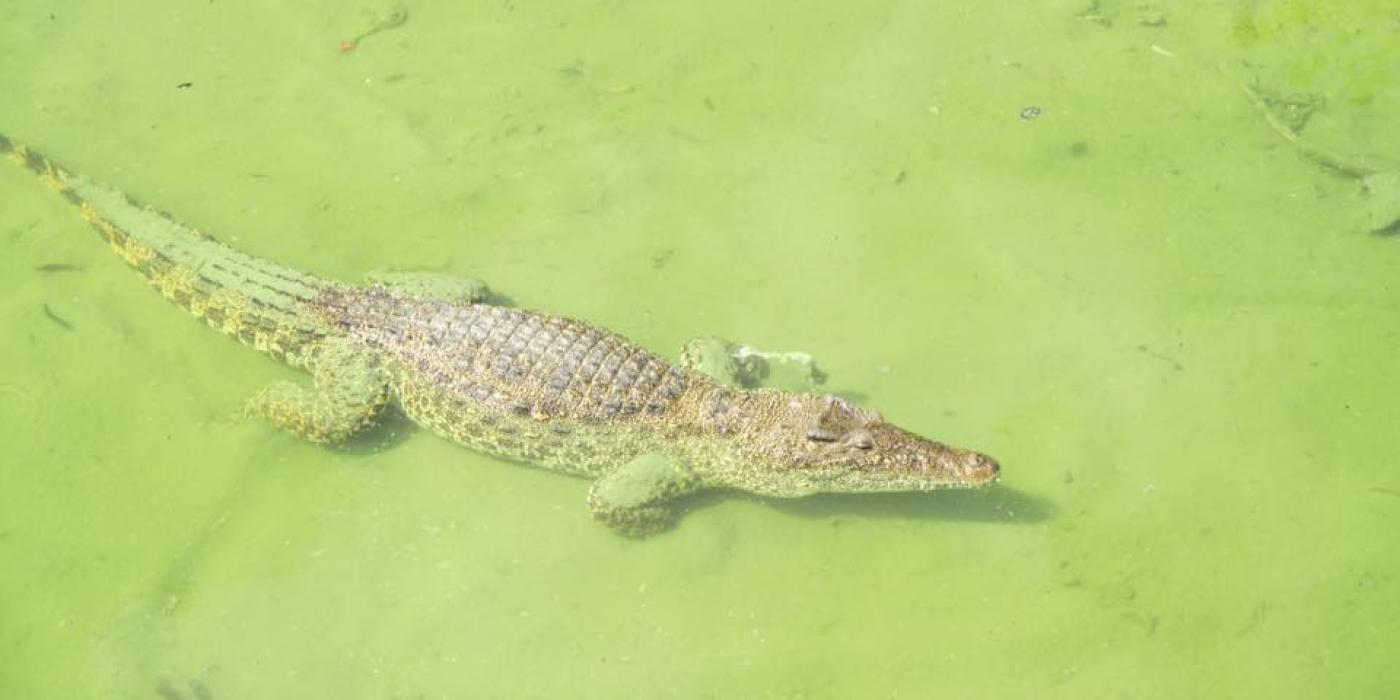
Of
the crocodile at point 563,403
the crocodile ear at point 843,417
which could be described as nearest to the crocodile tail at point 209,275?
the crocodile at point 563,403

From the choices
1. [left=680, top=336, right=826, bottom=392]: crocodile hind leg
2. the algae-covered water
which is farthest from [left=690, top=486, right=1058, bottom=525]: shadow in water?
[left=680, top=336, right=826, bottom=392]: crocodile hind leg

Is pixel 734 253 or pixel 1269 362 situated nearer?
pixel 1269 362

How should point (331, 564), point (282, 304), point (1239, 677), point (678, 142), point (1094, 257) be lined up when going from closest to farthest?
1. point (1239, 677)
2. point (331, 564)
3. point (282, 304)
4. point (1094, 257)
5. point (678, 142)

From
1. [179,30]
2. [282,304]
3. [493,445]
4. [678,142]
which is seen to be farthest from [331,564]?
[179,30]

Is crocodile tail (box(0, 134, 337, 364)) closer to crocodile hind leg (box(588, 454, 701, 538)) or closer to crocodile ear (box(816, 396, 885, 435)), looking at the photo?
crocodile hind leg (box(588, 454, 701, 538))

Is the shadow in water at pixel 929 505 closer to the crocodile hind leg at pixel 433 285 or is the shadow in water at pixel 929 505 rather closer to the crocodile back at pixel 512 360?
the crocodile back at pixel 512 360

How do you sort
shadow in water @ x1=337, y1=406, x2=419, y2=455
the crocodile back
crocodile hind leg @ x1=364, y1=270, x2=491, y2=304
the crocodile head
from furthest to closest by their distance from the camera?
1. crocodile hind leg @ x1=364, y1=270, x2=491, y2=304
2. shadow in water @ x1=337, y1=406, x2=419, y2=455
3. the crocodile back
4. the crocodile head

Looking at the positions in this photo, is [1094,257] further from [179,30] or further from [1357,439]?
[179,30]

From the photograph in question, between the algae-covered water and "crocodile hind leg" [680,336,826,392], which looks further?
"crocodile hind leg" [680,336,826,392]
